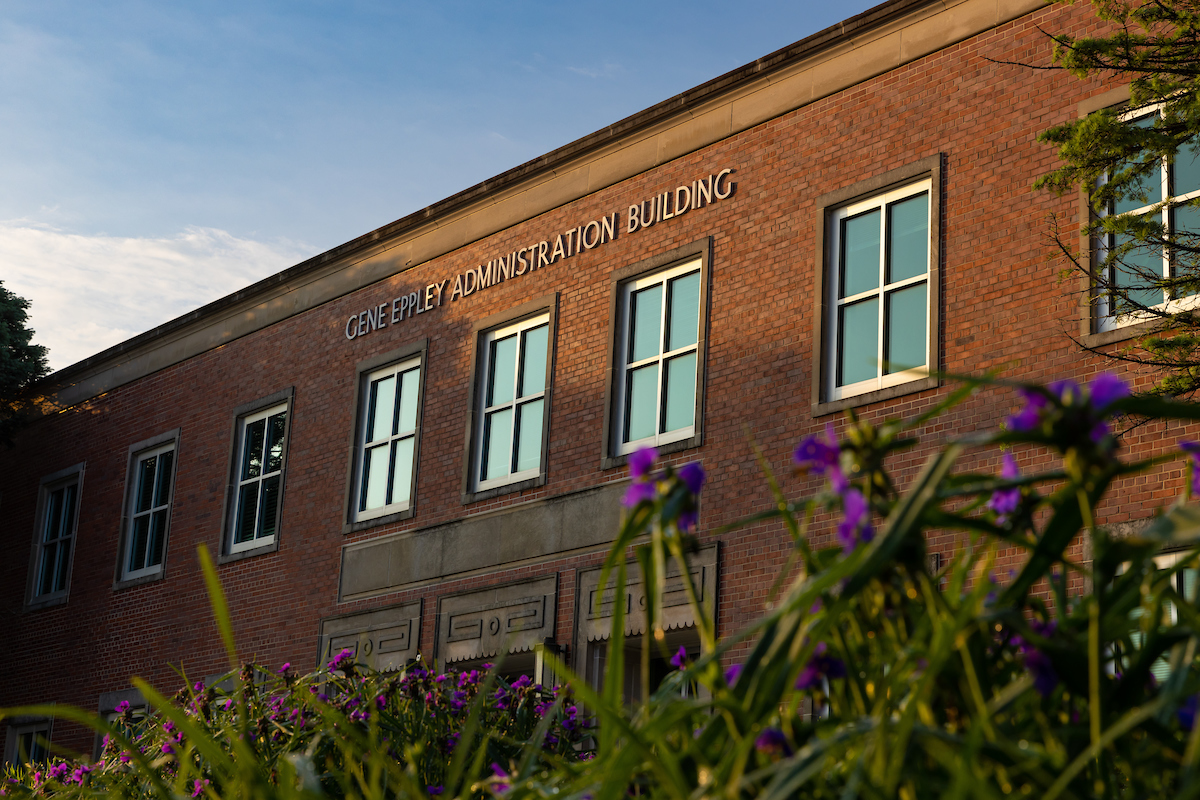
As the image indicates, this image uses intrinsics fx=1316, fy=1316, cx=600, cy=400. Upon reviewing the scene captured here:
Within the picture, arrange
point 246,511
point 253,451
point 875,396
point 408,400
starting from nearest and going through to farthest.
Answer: point 875,396 → point 408,400 → point 246,511 → point 253,451

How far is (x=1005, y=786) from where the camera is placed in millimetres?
2090

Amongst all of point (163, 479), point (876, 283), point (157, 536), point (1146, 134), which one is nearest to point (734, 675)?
point (1146, 134)

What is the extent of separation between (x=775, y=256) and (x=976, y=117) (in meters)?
2.33

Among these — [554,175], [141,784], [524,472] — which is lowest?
[141,784]

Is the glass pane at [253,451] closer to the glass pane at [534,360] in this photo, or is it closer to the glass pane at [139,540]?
the glass pane at [139,540]

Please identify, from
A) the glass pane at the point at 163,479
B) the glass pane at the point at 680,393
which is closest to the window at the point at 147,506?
the glass pane at the point at 163,479

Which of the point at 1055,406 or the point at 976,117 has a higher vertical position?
the point at 976,117

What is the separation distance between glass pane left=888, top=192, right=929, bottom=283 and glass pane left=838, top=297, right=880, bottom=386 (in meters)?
0.37

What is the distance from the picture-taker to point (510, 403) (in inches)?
605

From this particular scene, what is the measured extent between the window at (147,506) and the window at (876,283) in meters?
11.6

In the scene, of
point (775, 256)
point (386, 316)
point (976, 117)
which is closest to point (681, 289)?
point (775, 256)

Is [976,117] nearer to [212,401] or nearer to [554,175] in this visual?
[554,175]

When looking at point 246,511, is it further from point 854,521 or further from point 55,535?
point 854,521

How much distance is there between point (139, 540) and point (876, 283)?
13.2 meters
